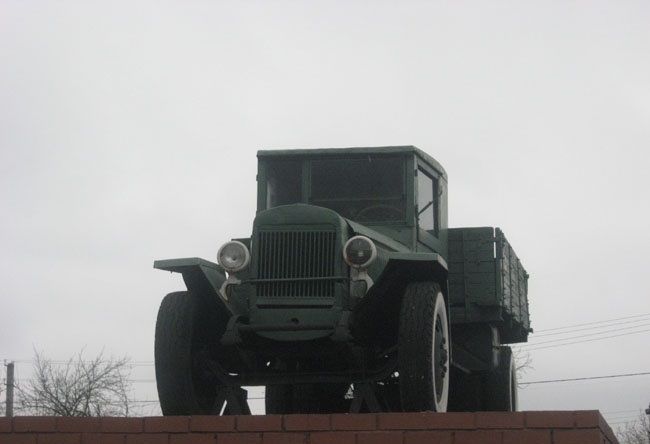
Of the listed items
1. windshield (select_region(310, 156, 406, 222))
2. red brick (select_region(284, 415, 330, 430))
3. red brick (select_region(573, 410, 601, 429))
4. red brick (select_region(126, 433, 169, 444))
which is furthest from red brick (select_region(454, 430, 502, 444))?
windshield (select_region(310, 156, 406, 222))

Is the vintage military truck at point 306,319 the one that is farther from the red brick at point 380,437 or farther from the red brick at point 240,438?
the red brick at point 240,438

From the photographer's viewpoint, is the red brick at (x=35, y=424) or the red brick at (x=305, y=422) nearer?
the red brick at (x=305, y=422)

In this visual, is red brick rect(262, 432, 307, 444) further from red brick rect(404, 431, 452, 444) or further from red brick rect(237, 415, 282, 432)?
red brick rect(404, 431, 452, 444)

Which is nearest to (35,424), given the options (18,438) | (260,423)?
(18,438)

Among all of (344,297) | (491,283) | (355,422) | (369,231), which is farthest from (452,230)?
(355,422)

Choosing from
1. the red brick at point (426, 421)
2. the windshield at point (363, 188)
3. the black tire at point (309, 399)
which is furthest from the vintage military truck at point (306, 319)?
the black tire at point (309, 399)

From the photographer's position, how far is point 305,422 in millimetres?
6176

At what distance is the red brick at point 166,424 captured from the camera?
6.30 metres

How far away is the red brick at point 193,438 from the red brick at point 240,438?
52 millimetres

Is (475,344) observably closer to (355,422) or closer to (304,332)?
A: (304,332)

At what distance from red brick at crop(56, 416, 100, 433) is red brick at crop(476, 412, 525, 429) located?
6.75 ft

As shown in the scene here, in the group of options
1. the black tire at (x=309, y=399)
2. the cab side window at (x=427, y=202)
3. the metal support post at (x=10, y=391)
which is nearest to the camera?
the cab side window at (x=427, y=202)

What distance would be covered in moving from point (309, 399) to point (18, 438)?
3964 millimetres

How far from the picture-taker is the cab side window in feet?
31.6
